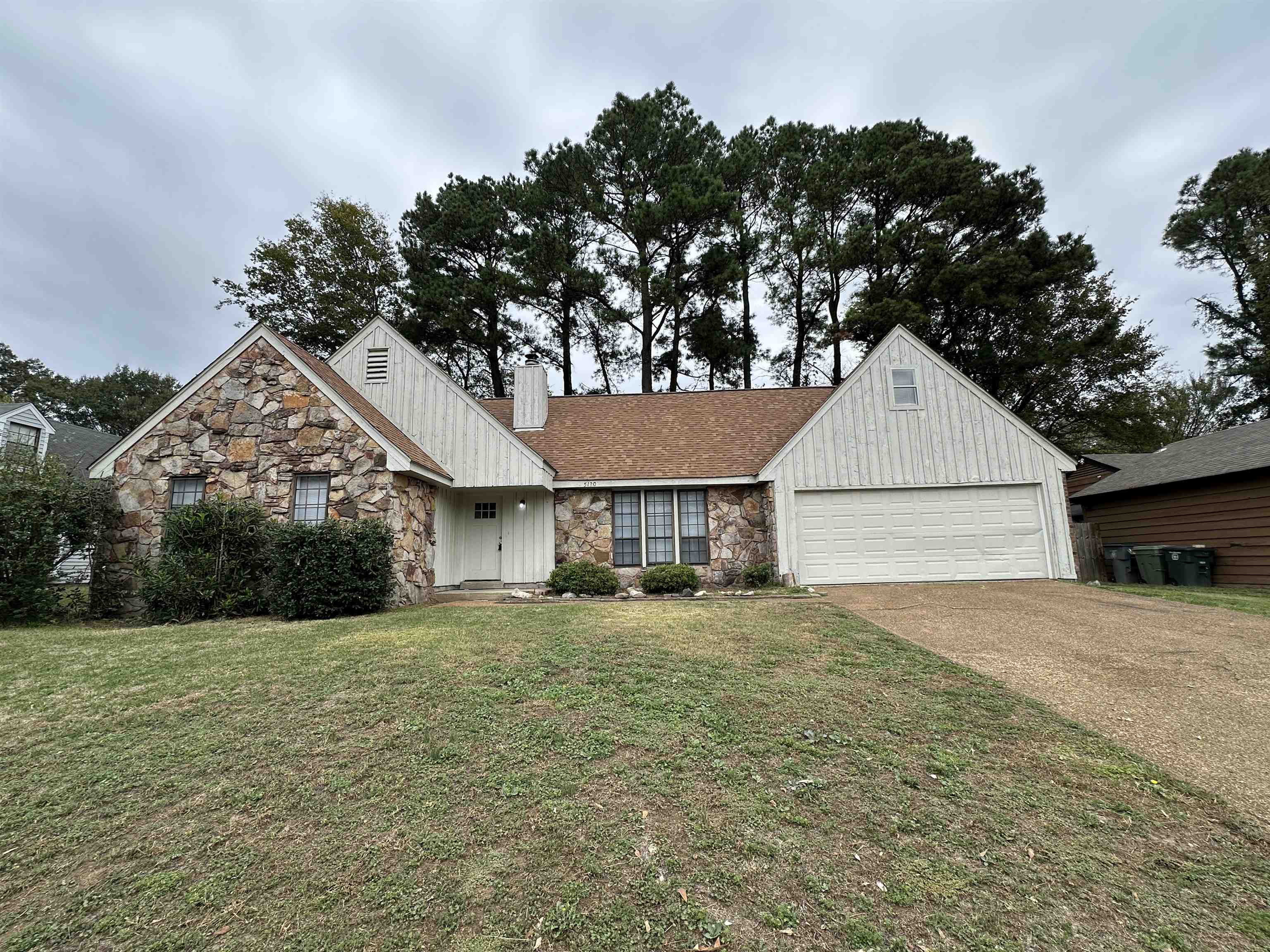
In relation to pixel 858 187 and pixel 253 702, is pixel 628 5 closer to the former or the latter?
pixel 253 702

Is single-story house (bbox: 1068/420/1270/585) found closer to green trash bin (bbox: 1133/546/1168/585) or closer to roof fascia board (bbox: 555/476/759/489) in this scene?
green trash bin (bbox: 1133/546/1168/585)

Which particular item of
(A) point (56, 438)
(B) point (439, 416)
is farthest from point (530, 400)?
(A) point (56, 438)

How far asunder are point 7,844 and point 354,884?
186cm

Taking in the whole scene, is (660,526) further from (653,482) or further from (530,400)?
(530,400)

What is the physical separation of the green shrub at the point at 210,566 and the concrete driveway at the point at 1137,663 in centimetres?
1009

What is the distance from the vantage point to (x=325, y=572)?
332 inches

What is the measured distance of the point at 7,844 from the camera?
2.51 m

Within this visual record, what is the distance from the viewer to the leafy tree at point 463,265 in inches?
848

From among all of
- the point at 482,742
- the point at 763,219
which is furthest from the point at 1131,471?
the point at 482,742

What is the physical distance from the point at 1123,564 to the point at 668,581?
12897 millimetres

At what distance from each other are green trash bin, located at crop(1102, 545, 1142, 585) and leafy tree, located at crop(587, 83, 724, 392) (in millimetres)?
16814

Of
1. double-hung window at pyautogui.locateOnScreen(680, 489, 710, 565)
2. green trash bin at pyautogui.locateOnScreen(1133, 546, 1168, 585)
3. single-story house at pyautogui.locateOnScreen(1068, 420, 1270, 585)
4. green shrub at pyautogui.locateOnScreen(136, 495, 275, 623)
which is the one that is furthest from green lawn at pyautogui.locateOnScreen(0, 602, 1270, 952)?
green trash bin at pyautogui.locateOnScreen(1133, 546, 1168, 585)

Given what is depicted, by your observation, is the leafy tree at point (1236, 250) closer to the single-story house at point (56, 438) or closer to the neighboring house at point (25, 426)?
the single-story house at point (56, 438)

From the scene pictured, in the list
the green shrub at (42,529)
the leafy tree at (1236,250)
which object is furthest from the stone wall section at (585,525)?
the leafy tree at (1236,250)
